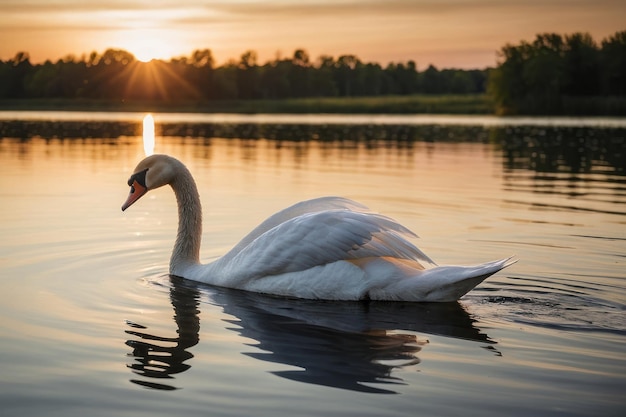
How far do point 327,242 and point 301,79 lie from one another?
17245 centimetres

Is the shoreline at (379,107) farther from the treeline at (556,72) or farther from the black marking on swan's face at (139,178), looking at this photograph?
the black marking on swan's face at (139,178)

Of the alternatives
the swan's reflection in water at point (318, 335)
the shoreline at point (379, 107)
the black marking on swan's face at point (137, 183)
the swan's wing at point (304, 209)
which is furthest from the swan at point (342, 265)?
the shoreline at point (379, 107)

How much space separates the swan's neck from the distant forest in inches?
3269

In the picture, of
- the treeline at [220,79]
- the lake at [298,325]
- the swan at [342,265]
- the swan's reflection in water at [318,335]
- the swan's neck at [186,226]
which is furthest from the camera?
the treeline at [220,79]

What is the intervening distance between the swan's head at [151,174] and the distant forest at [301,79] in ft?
273

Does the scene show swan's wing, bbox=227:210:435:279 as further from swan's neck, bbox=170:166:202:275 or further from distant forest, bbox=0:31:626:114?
distant forest, bbox=0:31:626:114

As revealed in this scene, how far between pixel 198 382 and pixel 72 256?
493 centimetres

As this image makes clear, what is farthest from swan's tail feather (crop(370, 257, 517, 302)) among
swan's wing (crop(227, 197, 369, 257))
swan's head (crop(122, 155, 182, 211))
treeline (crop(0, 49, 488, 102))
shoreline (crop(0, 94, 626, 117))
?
treeline (crop(0, 49, 488, 102))

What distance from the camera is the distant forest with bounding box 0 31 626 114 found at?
116m

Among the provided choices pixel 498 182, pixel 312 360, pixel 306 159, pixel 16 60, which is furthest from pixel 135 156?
pixel 16 60

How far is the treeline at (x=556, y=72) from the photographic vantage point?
377ft

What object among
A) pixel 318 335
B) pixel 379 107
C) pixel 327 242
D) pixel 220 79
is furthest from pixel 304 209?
pixel 220 79

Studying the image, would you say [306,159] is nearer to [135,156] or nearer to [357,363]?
[135,156]

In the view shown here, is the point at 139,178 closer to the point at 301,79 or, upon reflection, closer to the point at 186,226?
the point at 186,226
